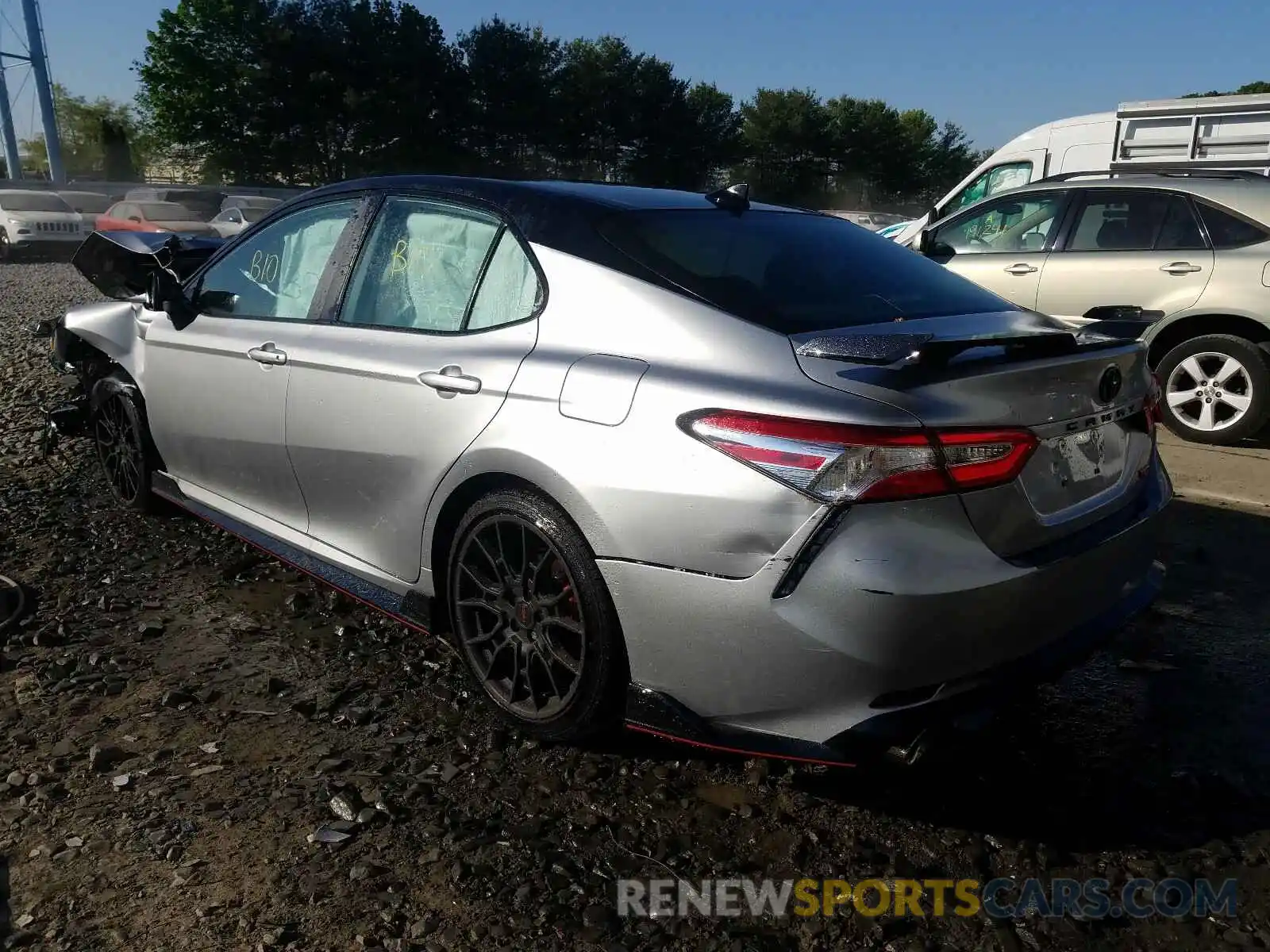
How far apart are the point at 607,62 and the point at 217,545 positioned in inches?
2305

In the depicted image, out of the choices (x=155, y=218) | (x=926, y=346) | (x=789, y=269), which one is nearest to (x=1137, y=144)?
(x=789, y=269)

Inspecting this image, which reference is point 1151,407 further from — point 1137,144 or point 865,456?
point 1137,144

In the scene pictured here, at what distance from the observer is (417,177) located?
332 centimetres

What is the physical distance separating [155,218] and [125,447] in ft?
58.2

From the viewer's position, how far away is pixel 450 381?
2.74 metres

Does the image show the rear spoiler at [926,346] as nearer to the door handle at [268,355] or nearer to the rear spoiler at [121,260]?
the door handle at [268,355]

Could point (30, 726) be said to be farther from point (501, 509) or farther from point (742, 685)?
point (742, 685)

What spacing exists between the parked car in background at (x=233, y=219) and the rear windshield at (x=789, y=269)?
19.1 m

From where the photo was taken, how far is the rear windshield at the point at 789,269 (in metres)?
2.51

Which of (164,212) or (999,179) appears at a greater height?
(999,179)

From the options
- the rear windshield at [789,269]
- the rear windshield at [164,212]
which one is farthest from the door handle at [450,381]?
the rear windshield at [164,212]

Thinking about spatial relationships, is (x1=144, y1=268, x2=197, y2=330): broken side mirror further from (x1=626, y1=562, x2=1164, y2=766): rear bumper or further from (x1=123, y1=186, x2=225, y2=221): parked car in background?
(x1=123, y1=186, x2=225, y2=221): parked car in background

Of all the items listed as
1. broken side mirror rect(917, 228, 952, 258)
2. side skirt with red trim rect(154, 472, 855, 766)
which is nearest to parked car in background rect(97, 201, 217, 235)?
broken side mirror rect(917, 228, 952, 258)

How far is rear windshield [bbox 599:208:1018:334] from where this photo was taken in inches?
99.0
